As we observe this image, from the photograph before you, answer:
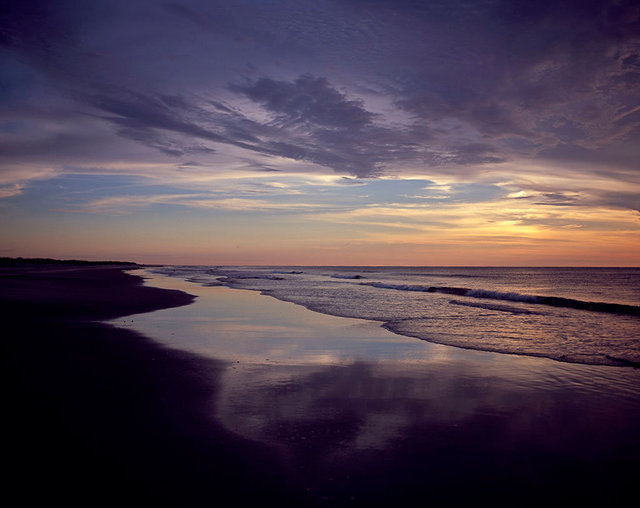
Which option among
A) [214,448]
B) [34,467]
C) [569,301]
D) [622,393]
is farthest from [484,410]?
[569,301]

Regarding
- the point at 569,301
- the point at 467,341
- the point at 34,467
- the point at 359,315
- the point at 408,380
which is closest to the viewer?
the point at 34,467

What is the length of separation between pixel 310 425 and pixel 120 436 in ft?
7.51

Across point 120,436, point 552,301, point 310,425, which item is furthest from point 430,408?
point 552,301

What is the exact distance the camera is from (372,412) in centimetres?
595

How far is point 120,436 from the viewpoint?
4.85 m

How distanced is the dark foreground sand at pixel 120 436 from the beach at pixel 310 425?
2cm

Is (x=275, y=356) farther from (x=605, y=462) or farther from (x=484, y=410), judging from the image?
(x=605, y=462)

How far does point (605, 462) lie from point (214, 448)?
14.2 feet

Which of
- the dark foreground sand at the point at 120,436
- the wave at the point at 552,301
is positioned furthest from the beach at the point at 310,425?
the wave at the point at 552,301

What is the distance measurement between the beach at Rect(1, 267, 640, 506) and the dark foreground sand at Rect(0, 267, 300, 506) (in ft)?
0.07

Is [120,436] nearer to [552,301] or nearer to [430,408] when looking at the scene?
[430,408]

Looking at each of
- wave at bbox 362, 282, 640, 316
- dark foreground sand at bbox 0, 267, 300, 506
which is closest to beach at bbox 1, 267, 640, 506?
dark foreground sand at bbox 0, 267, 300, 506

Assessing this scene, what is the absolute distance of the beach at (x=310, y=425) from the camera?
3.91 metres

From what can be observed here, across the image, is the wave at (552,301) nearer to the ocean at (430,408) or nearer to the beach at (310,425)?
the ocean at (430,408)
